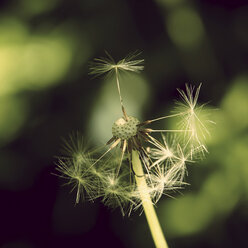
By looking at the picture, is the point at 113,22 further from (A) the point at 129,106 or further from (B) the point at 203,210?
(B) the point at 203,210

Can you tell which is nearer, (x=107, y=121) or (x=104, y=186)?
(x=104, y=186)

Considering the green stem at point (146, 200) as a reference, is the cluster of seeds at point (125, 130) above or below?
above

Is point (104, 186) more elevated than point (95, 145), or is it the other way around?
point (95, 145)

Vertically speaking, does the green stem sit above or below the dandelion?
below

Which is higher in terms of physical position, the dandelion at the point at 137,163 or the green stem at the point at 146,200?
the dandelion at the point at 137,163

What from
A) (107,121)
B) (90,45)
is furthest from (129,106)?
(90,45)

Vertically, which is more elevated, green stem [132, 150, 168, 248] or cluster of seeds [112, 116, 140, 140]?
cluster of seeds [112, 116, 140, 140]

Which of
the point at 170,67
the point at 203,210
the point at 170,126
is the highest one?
the point at 170,67

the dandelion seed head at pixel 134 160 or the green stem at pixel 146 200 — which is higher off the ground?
the dandelion seed head at pixel 134 160

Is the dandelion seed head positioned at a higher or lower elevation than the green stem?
higher

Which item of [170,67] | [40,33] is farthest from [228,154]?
[40,33]
